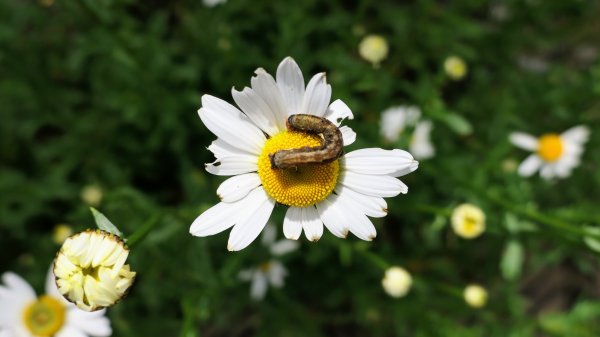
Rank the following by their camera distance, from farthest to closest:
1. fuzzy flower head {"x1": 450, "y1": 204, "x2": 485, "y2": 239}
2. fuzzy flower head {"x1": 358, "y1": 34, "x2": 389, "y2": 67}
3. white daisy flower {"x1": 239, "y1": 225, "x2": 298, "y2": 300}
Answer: white daisy flower {"x1": 239, "y1": 225, "x2": 298, "y2": 300}, fuzzy flower head {"x1": 358, "y1": 34, "x2": 389, "y2": 67}, fuzzy flower head {"x1": 450, "y1": 204, "x2": 485, "y2": 239}

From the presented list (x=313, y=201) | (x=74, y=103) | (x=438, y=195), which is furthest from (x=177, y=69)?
(x=438, y=195)

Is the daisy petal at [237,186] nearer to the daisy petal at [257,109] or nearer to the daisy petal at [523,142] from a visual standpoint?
the daisy petal at [257,109]

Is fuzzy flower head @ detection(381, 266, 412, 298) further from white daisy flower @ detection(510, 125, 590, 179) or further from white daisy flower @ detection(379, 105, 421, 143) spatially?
white daisy flower @ detection(510, 125, 590, 179)

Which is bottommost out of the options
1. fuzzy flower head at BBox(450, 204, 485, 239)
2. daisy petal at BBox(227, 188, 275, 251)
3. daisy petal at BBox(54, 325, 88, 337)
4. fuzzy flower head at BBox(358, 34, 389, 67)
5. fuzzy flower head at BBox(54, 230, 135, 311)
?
daisy petal at BBox(54, 325, 88, 337)

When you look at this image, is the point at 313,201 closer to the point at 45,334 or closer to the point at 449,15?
the point at 45,334

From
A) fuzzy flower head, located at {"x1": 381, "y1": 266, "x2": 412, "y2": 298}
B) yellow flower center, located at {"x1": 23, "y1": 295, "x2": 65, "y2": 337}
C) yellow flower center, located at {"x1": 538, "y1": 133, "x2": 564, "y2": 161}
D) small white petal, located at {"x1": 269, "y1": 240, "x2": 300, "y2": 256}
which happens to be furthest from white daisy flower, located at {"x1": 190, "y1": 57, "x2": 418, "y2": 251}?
yellow flower center, located at {"x1": 538, "y1": 133, "x2": 564, "y2": 161}

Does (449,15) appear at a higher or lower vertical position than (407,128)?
higher
